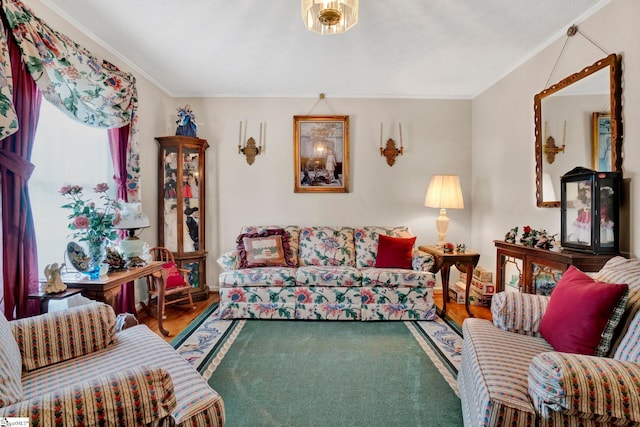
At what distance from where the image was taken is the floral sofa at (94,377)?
0.94m

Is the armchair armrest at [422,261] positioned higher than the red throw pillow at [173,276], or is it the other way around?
the armchair armrest at [422,261]

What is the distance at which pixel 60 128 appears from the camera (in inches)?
98.1

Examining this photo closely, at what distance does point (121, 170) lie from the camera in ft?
9.96

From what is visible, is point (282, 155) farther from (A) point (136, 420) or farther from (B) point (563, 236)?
(A) point (136, 420)

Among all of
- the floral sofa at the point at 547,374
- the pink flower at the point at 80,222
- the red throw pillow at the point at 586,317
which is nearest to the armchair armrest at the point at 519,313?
the floral sofa at the point at 547,374

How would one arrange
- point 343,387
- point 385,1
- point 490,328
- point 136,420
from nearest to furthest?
1. point 136,420
2. point 490,328
3. point 343,387
4. point 385,1

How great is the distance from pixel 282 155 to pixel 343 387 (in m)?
2.88

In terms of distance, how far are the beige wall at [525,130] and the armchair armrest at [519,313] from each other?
916mm

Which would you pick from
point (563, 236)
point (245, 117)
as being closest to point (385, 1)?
point (563, 236)

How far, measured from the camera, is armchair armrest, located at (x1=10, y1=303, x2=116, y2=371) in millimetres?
1433

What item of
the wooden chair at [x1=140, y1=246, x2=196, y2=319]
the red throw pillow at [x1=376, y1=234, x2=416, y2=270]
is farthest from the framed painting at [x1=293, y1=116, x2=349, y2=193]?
the wooden chair at [x1=140, y1=246, x2=196, y2=319]

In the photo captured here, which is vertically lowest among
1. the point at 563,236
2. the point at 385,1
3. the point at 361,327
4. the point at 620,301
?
the point at 361,327

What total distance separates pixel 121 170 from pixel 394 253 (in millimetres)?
2815

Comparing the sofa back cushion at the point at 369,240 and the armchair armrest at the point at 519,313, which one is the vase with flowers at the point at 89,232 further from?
the armchair armrest at the point at 519,313
